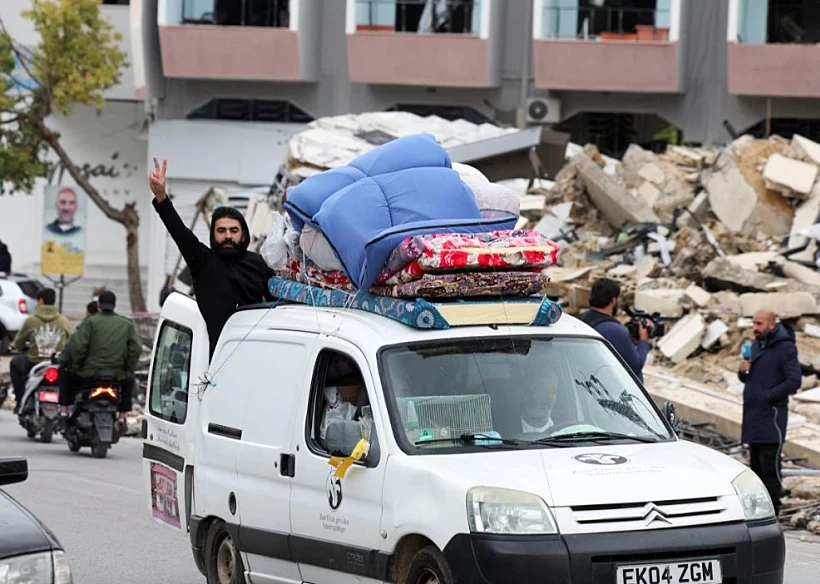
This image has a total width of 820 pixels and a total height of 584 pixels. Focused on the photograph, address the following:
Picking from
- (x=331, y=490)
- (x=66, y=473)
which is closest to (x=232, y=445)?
(x=331, y=490)

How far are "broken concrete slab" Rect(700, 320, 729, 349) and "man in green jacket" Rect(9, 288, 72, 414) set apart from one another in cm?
771

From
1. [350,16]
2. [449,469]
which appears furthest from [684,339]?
[350,16]

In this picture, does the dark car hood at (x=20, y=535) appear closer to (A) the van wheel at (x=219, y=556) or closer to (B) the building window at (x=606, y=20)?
(A) the van wheel at (x=219, y=556)

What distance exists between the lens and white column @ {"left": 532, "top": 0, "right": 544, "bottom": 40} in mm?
37469

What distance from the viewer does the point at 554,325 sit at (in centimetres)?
771

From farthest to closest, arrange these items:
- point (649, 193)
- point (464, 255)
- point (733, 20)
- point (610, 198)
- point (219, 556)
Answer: point (733, 20) < point (649, 193) < point (610, 198) < point (219, 556) < point (464, 255)

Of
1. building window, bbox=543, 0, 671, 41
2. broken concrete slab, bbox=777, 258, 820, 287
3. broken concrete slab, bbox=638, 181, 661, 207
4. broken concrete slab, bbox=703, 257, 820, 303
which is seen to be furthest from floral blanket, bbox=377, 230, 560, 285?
building window, bbox=543, 0, 671, 41

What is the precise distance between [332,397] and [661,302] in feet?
41.8

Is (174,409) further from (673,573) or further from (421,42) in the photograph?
(421,42)

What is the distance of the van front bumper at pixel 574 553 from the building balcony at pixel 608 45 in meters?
31.8

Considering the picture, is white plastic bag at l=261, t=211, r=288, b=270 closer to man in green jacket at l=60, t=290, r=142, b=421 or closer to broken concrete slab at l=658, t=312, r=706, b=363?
man in green jacket at l=60, t=290, r=142, b=421

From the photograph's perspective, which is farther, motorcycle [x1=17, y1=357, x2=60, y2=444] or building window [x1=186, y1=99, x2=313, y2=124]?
building window [x1=186, y1=99, x2=313, y2=124]

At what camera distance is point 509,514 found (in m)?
6.34

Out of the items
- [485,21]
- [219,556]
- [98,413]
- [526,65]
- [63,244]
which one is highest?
[485,21]
